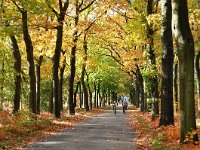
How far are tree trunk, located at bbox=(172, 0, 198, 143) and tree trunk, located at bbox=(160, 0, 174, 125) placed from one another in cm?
662

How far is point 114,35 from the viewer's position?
41.5 m

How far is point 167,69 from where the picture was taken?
64.6ft

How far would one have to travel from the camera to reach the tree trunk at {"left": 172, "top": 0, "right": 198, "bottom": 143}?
12.6 metres

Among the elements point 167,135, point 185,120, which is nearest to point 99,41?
point 167,135

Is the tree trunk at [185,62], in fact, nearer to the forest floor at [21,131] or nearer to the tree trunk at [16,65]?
the forest floor at [21,131]

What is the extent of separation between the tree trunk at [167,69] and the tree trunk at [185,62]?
6621 millimetres

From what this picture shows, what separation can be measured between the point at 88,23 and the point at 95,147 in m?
25.0

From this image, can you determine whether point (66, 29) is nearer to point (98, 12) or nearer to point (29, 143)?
point (98, 12)

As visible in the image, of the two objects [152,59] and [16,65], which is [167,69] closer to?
[152,59]


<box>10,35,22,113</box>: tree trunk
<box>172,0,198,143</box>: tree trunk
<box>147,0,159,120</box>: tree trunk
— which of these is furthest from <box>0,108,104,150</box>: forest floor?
<box>147,0,159,120</box>: tree trunk

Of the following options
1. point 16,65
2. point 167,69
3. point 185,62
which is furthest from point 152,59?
point 185,62

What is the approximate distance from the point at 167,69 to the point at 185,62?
7075 millimetres

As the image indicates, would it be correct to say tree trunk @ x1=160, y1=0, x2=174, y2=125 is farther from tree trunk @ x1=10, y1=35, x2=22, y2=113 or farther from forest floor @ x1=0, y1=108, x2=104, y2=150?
tree trunk @ x1=10, y1=35, x2=22, y2=113

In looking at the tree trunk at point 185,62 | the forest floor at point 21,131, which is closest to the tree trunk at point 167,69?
the forest floor at point 21,131
